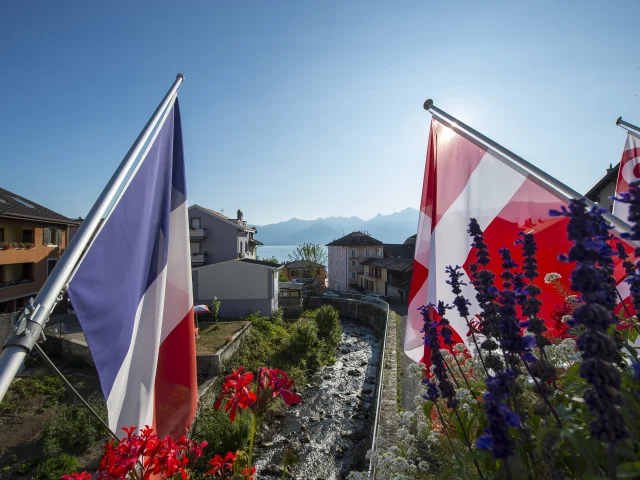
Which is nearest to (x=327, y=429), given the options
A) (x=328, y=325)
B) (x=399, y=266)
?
(x=328, y=325)

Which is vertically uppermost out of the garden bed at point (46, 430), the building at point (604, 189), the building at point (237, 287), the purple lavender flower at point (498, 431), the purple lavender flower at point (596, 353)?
the building at point (604, 189)

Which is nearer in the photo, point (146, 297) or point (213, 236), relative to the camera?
point (146, 297)

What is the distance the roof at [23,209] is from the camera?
25.5 metres

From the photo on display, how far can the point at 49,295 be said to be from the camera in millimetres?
2215

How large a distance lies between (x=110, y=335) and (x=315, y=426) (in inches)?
575

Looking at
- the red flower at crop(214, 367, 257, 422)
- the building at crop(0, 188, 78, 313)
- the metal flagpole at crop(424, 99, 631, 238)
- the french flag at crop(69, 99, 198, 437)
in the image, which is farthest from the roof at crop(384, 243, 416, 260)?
the red flower at crop(214, 367, 257, 422)

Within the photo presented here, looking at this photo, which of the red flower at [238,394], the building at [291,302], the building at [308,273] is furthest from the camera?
the building at [308,273]

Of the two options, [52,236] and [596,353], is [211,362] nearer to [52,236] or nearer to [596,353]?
[596,353]

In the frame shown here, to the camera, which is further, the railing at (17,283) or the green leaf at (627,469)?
the railing at (17,283)

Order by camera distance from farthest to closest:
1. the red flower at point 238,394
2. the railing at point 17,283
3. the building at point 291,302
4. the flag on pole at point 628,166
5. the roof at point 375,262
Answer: the roof at point 375,262 → the building at point 291,302 → the railing at point 17,283 → the flag on pole at point 628,166 → the red flower at point 238,394

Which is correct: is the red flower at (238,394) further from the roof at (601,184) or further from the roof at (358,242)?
the roof at (358,242)

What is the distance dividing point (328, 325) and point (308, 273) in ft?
78.4

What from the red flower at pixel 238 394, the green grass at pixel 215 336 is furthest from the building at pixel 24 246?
the red flower at pixel 238 394

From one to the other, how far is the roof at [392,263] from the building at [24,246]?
37858 mm
